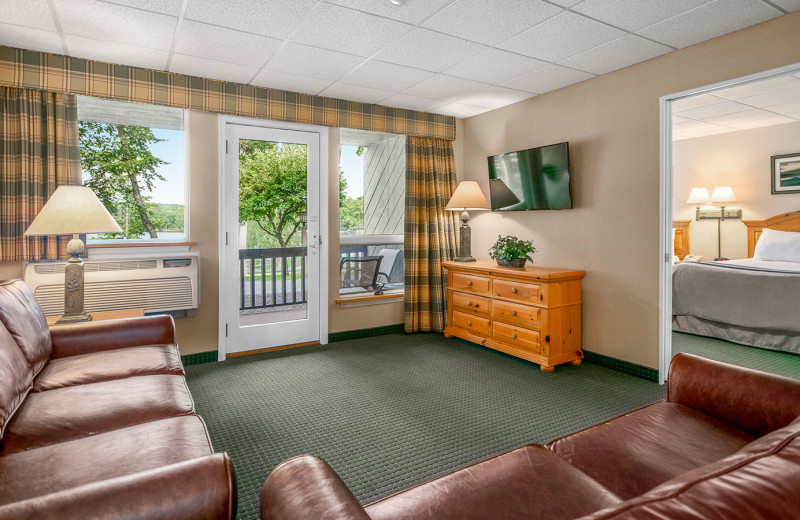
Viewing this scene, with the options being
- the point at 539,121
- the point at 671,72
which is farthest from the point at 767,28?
the point at 539,121

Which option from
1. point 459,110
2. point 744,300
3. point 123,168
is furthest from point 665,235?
point 123,168

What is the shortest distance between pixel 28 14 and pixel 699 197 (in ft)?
24.0

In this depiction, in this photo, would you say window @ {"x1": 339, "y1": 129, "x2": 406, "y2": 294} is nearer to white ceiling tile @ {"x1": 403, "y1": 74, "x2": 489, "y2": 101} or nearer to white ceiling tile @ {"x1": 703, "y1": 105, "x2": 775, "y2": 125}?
white ceiling tile @ {"x1": 403, "y1": 74, "x2": 489, "y2": 101}

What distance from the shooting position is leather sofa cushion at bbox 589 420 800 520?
1.80 feet

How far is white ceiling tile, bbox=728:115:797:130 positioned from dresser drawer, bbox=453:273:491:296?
410cm

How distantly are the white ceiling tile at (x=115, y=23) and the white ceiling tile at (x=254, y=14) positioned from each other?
0.23 meters

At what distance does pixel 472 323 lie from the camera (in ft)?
13.8

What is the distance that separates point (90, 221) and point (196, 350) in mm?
1541

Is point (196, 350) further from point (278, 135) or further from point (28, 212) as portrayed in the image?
point (278, 135)

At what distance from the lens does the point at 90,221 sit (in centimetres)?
258

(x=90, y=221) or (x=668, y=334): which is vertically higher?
(x=90, y=221)

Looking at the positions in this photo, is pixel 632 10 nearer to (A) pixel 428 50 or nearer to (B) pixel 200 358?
(A) pixel 428 50

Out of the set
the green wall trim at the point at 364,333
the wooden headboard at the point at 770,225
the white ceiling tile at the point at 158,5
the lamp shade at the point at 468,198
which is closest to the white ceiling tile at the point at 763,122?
the wooden headboard at the point at 770,225

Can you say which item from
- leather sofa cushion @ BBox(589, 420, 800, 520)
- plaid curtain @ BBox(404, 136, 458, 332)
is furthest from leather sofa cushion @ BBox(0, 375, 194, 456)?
plaid curtain @ BBox(404, 136, 458, 332)
